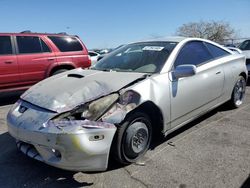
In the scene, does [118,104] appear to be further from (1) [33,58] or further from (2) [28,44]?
(2) [28,44]

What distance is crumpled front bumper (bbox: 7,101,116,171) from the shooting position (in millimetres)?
2732

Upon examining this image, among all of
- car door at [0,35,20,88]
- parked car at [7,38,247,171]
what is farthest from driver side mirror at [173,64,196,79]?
car door at [0,35,20,88]

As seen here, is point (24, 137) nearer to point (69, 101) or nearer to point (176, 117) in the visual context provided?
point (69, 101)

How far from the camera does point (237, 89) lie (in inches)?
215

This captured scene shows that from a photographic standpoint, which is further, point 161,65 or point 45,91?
point 161,65

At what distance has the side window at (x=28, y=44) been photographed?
23.5 feet

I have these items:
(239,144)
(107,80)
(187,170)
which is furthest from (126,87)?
(239,144)

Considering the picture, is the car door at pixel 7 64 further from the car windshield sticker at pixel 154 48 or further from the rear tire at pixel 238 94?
the rear tire at pixel 238 94

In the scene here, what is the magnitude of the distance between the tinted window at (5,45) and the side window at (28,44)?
24cm

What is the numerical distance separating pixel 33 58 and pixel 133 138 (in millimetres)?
4850

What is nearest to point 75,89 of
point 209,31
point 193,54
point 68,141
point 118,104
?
point 118,104

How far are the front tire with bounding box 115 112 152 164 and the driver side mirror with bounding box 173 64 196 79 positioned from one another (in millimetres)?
732

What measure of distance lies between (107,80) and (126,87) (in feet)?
0.98

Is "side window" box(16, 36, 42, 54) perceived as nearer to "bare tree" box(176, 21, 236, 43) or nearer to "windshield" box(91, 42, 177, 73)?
"windshield" box(91, 42, 177, 73)
